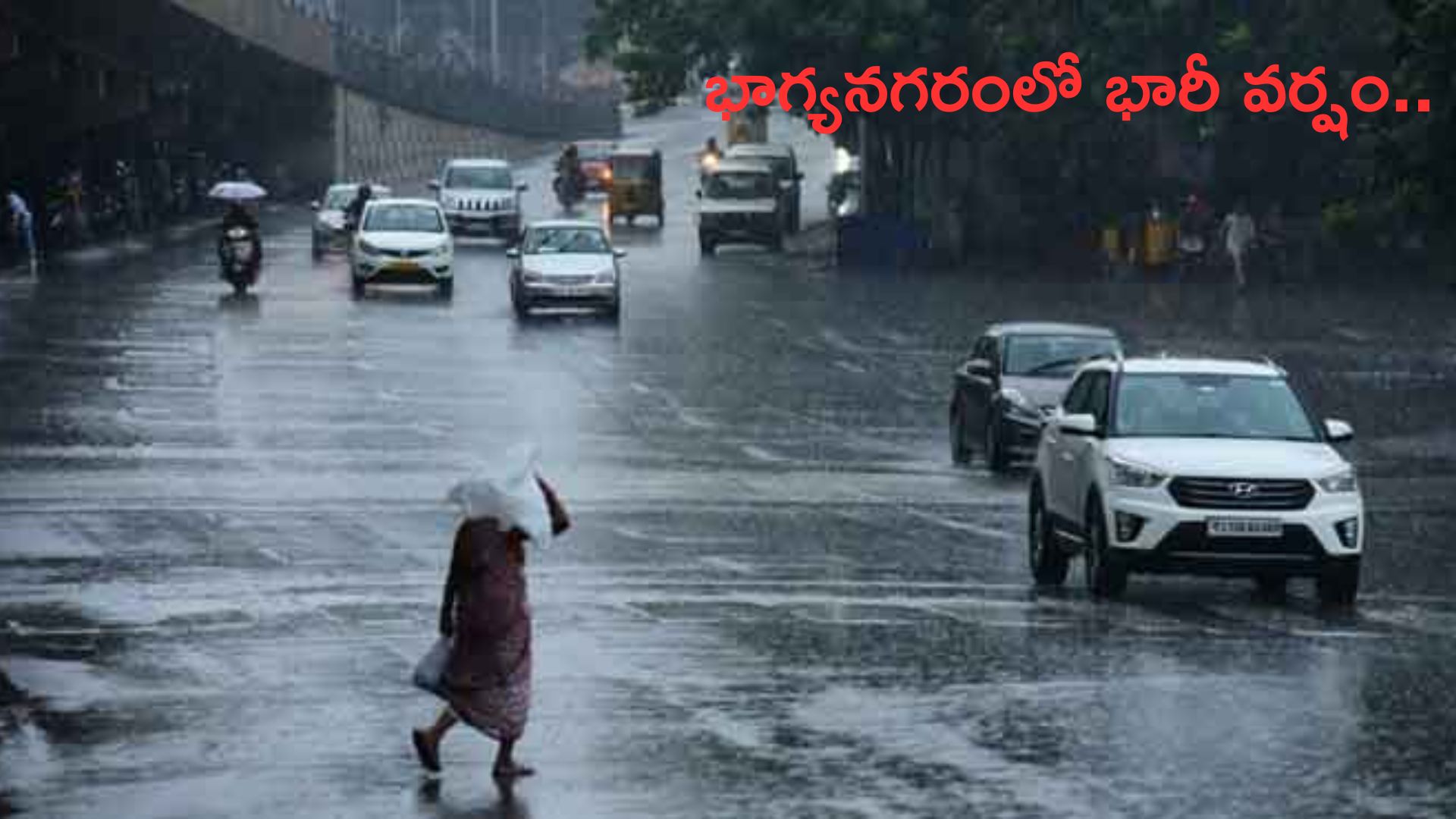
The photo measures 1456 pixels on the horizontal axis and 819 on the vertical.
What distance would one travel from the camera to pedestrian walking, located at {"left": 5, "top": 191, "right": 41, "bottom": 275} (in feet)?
227

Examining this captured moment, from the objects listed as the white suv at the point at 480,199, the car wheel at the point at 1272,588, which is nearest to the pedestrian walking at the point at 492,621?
the car wheel at the point at 1272,588

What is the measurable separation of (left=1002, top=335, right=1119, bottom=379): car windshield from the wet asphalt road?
4.25ft

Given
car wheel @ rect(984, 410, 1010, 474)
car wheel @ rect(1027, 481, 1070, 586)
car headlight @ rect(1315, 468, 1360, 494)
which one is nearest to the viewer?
car headlight @ rect(1315, 468, 1360, 494)

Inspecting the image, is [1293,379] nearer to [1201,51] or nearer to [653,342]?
[653,342]

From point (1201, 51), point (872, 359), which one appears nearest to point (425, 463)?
point (872, 359)

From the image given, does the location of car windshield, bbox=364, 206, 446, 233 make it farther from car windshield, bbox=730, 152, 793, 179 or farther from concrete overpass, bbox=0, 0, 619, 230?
car windshield, bbox=730, 152, 793, 179

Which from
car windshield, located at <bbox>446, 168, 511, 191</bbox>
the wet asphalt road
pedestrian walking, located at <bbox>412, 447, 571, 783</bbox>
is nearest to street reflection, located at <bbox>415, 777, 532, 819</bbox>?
the wet asphalt road

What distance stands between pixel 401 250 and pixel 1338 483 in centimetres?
4123

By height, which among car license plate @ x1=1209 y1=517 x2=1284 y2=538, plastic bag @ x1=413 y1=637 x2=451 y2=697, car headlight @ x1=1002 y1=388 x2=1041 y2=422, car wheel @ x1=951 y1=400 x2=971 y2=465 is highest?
plastic bag @ x1=413 y1=637 x2=451 y2=697

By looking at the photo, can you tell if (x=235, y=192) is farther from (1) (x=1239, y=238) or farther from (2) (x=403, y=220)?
(1) (x=1239, y=238)

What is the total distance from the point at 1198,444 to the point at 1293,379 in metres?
26.3

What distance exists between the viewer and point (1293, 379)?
48.4 meters

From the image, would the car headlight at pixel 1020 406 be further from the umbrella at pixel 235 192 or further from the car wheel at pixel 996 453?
the umbrella at pixel 235 192

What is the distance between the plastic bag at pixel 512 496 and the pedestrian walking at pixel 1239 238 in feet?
194
